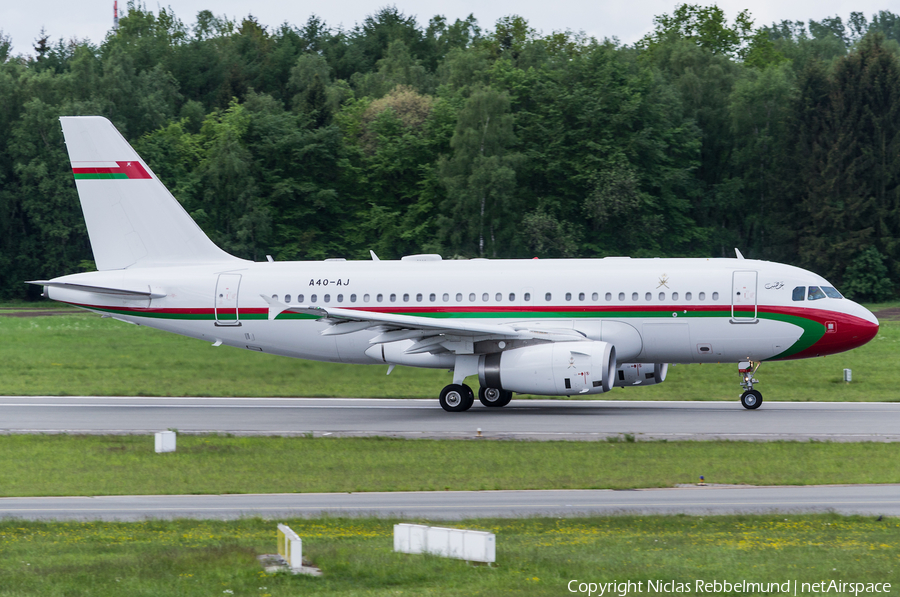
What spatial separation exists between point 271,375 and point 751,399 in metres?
14.0

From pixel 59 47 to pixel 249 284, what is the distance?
332 feet

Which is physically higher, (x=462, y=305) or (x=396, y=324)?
(x=462, y=305)

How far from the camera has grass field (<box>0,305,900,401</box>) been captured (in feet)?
106

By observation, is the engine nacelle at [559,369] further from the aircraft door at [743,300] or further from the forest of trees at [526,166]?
the forest of trees at [526,166]

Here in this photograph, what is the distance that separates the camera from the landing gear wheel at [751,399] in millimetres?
29266

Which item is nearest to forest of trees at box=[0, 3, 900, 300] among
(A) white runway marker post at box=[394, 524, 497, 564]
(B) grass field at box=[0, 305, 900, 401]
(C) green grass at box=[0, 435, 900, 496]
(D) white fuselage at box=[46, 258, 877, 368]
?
(B) grass field at box=[0, 305, 900, 401]

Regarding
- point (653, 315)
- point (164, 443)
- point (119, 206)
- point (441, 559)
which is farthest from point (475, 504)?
point (119, 206)

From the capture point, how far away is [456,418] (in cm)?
2833

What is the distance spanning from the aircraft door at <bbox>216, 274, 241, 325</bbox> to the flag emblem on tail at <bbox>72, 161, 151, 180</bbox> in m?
4.68

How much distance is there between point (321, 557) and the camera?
1287cm

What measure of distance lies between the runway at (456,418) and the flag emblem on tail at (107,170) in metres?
7.01

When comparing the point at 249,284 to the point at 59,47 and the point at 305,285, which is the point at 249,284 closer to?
the point at 305,285

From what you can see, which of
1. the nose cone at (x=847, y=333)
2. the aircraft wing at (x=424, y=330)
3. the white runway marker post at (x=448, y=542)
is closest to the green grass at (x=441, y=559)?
the white runway marker post at (x=448, y=542)

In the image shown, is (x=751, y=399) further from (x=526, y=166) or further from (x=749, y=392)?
(x=526, y=166)
